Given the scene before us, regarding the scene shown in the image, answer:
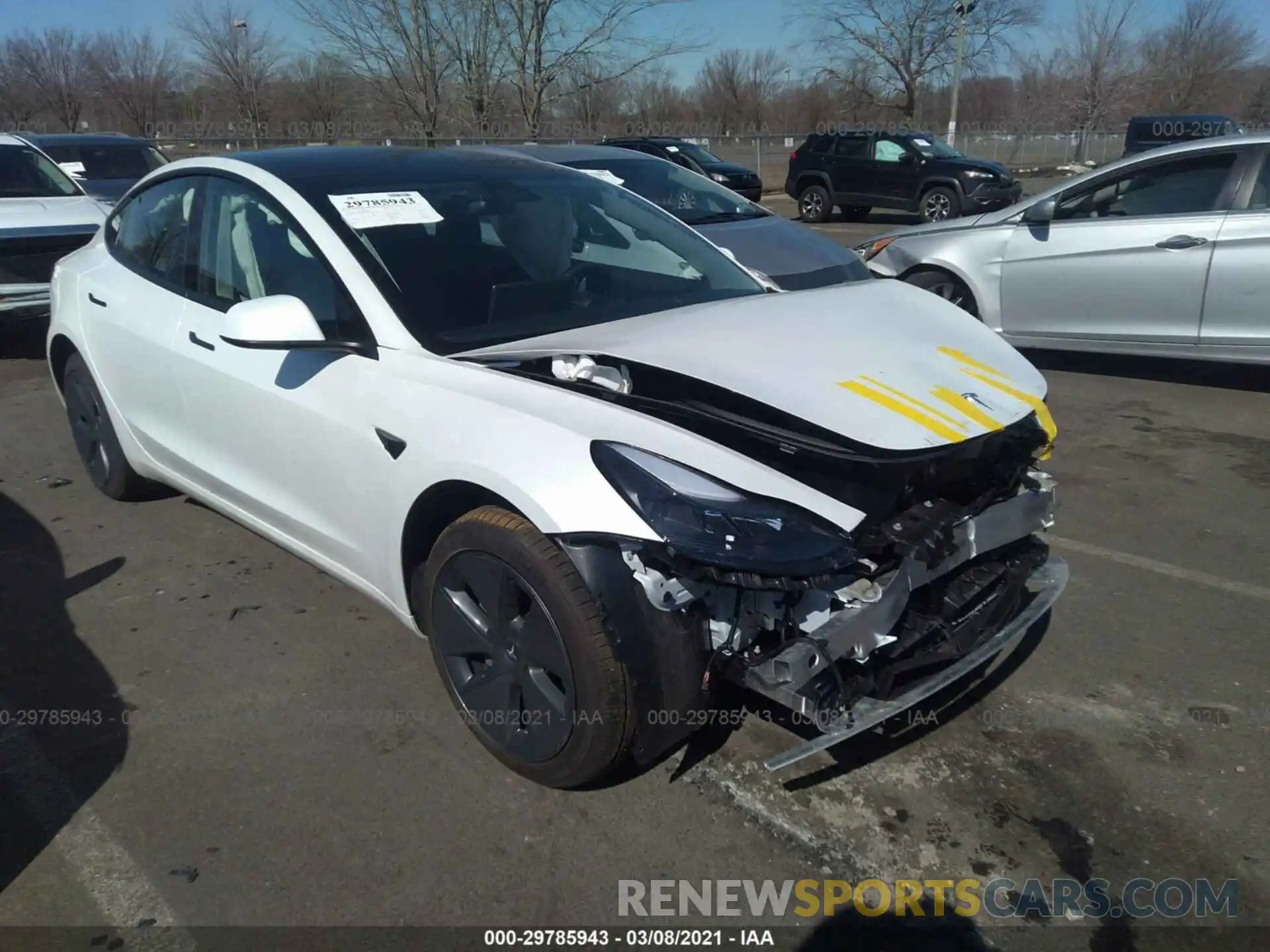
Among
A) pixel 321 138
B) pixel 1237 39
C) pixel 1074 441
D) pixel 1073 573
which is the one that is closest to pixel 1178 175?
pixel 1074 441

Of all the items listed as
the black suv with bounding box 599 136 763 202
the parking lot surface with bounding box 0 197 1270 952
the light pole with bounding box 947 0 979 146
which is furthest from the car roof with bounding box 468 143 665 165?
the light pole with bounding box 947 0 979 146

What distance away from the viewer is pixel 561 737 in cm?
262

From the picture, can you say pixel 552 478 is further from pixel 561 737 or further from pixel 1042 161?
pixel 1042 161

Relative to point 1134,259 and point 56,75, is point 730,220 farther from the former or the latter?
point 56,75

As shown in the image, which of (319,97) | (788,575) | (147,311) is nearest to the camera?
(788,575)

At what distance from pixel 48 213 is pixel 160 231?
5613 millimetres

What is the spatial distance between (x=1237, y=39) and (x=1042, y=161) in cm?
1774

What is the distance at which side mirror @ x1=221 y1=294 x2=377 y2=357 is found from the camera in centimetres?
296

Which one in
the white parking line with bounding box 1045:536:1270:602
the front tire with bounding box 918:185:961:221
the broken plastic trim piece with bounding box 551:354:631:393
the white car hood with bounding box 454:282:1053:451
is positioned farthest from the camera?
the front tire with bounding box 918:185:961:221

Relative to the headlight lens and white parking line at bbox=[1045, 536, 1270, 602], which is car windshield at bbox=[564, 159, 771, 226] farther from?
white parking line at bbox=[1045, 536, 1270, 602]

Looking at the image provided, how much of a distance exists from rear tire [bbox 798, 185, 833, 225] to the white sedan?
15.8 meters

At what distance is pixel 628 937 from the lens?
2.37 m

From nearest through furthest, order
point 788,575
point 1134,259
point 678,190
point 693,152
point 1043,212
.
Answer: point 788,575
point 1134,259
point 1043,212
point 678,190
point 693,152

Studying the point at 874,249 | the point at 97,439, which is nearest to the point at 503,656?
the point at 97,439
